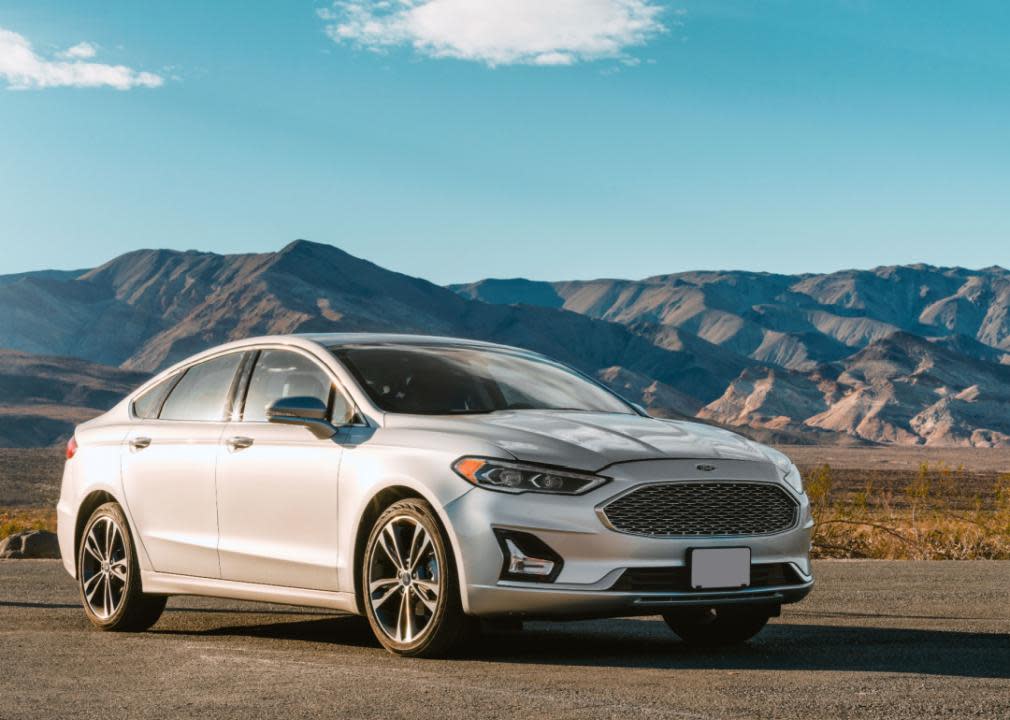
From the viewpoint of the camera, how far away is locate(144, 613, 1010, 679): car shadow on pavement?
23.5 feet

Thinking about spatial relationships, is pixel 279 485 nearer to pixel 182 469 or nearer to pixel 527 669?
pixel 182 469

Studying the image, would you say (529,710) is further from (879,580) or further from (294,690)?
(879,580)

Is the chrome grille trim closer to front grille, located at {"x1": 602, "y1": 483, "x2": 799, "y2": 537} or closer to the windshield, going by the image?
front grille, located at {"x1": 602, "y1": 483, "x2": 799, "y2": 537}

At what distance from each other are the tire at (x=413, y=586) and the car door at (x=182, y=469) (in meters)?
1.45

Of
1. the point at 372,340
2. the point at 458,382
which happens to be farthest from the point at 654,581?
the point at 372,340

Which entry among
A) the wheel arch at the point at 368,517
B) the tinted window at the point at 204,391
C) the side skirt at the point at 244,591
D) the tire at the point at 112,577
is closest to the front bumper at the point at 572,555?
the wheel arch at the point at 368,517

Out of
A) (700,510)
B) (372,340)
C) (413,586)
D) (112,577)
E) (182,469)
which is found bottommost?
(112,577)

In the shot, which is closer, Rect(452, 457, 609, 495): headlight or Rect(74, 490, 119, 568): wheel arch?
Rect(452, 457, 609, 495): headlight

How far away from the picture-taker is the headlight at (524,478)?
687 cm

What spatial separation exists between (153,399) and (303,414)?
2151 millimetres

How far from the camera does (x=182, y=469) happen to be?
8.65 m

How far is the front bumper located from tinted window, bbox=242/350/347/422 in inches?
63.3

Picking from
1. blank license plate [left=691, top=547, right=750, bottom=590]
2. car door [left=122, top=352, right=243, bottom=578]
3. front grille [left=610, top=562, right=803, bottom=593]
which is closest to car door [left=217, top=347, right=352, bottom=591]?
car door [left=122, top=352, right=243, bottom=578]

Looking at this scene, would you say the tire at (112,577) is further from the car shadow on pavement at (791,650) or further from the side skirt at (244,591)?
the car shadow on pavement at (791,650)
